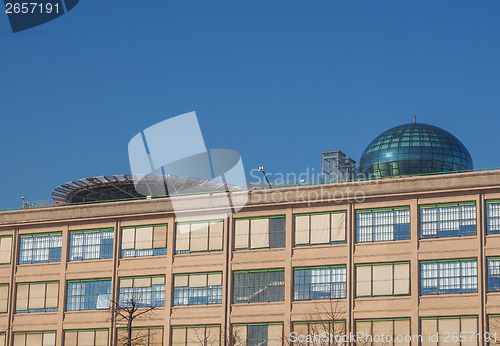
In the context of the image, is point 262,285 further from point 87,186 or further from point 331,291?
point 87,186

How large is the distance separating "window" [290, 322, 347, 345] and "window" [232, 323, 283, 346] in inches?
52.8

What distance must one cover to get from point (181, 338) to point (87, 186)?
18281 mm

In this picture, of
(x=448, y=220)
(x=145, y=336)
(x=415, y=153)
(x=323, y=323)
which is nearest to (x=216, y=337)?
(x=145, y=336)

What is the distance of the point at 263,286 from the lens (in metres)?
78.2

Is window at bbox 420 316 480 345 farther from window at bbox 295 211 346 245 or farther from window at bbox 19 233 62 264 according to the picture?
window at bbox 19 233 62 264

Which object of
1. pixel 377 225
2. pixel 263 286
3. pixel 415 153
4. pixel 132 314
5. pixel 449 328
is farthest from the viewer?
pixel 415 153

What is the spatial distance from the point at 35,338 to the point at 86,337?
16.0 ft

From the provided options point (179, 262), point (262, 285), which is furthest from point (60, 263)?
point (262, 285)

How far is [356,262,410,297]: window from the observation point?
243 feet

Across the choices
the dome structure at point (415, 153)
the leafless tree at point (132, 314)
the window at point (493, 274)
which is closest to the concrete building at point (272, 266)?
the window at point (493, 274)

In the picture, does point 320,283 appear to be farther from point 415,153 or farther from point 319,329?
point 415,153

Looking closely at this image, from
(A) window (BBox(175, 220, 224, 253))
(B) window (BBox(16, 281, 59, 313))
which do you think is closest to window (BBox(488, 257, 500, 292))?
(A) window (BBox(175, 220, 224, 253))

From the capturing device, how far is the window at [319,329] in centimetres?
7475

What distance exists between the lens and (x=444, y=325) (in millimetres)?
72000
